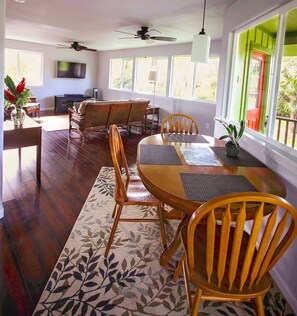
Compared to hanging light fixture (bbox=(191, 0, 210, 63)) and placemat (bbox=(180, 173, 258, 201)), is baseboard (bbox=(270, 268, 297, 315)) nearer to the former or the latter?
placemat (bbox=(180, 173, 258, 201))

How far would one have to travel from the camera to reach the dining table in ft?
4.75

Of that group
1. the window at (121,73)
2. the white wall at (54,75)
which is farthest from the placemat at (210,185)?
the white wall at (54,75)

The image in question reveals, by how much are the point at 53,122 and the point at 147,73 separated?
10.5ft

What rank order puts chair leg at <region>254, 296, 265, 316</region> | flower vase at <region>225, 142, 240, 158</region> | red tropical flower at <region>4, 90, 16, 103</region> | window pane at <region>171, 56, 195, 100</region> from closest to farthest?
chair leg at <region>254, 296, 265, 316</region>
flower vase at <region>225, 142, 240, 158</region>
red tropical flower at <region>4, 90, 16, 103</region>
window pane at <region>171, 56, 195, 100</region>

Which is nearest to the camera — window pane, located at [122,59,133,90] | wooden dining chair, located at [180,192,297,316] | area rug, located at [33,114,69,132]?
wooden dining chair, located at [180,192,297,316]

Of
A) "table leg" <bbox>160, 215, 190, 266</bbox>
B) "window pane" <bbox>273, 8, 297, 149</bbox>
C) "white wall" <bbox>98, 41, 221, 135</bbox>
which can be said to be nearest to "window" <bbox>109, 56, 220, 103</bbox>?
"white wall" <bbox>98, 41, 221, 135</bbox>

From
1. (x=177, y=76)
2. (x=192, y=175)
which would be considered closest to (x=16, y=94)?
(x=192, y=175)

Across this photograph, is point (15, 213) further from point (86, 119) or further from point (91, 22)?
point (91, 22)

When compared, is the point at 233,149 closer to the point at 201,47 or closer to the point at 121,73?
the point at 201,47

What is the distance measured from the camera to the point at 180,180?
163 cm

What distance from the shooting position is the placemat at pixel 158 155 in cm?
196

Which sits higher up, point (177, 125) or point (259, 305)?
point (177, 125)

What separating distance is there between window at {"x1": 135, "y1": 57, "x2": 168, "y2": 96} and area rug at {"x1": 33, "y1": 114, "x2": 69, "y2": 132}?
2.55 m

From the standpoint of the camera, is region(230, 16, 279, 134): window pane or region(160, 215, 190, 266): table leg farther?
region(230, 16, 279, 134): window pane
